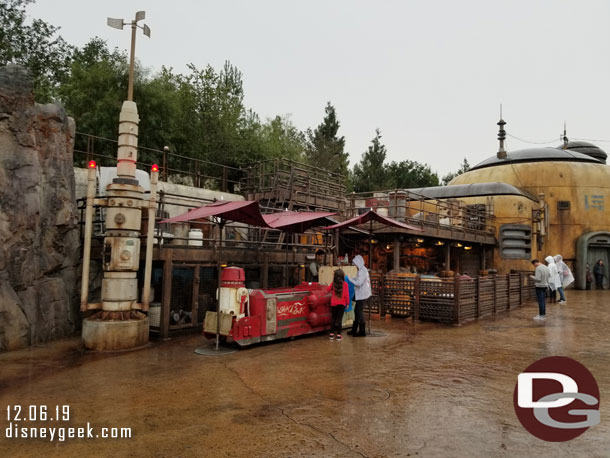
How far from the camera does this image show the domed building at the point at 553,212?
2727 centimetres

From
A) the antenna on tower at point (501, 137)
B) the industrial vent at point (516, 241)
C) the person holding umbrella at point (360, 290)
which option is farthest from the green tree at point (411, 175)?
the person holding umbrella at point (360, 290)

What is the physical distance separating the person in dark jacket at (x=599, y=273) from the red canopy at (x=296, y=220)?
24.0m

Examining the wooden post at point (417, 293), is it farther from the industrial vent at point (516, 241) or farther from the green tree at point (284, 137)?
the green tree at point (284, 137)

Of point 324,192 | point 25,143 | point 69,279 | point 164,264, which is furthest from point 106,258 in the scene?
point 324,192

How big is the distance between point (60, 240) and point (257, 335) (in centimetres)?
559

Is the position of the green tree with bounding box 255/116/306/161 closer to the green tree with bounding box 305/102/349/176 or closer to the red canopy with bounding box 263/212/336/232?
the green tree with bounding box 305/102/349/176

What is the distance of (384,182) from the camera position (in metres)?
53.0

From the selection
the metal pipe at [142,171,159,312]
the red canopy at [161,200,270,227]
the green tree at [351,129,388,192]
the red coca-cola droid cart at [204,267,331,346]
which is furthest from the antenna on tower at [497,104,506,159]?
the metal pipe at [142,171,159,312]

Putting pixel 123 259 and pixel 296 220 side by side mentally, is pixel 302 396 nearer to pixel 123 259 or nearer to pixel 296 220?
pixel 123 259

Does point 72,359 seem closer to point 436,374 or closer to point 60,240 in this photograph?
point 60,240

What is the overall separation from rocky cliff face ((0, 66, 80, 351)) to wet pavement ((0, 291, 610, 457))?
30.1 inches

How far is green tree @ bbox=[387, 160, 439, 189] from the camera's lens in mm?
61375

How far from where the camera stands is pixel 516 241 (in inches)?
1071

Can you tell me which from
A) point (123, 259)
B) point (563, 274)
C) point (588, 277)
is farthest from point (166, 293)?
point (588, 277)
